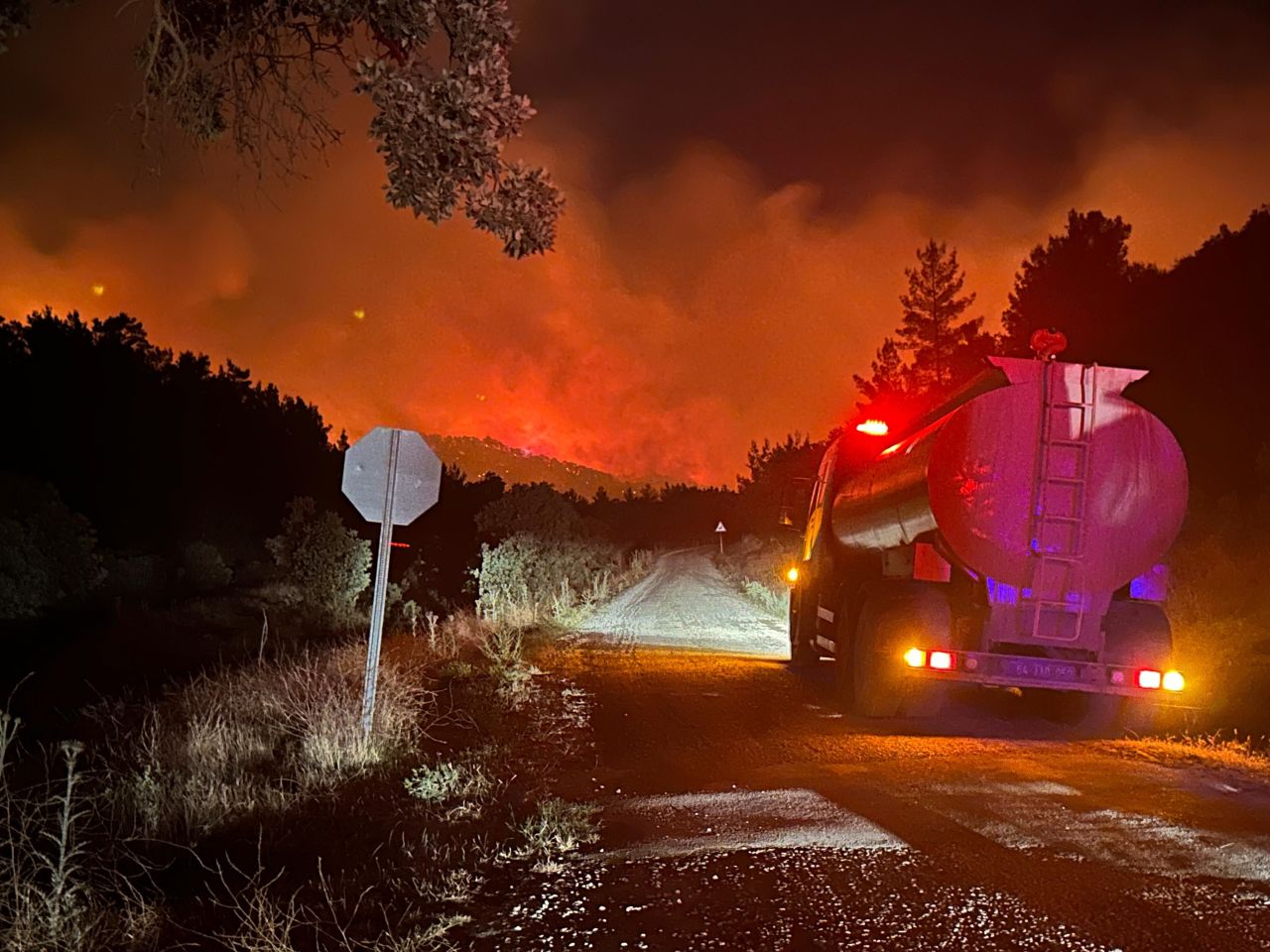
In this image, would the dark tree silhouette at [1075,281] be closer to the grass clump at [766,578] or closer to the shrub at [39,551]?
the grass clump at [766,578]

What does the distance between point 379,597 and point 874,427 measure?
7737 millimetres

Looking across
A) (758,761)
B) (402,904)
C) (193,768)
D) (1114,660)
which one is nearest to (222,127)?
(193,768)

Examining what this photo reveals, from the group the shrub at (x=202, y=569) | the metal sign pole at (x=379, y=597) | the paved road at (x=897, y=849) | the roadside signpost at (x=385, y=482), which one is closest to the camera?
the paved road at (x=897, y=849)

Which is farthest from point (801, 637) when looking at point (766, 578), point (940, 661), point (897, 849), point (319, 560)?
point (319, 560)

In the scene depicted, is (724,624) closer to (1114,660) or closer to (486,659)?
(486,659)

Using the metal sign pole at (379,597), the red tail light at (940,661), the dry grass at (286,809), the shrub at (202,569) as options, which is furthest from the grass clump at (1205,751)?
the shrub at (202,569)

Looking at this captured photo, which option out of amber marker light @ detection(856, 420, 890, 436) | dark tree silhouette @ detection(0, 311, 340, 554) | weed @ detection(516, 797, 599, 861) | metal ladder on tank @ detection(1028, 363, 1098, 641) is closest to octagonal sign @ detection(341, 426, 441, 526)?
weed @ detection(516, 797, 599, 861)

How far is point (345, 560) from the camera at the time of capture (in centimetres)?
2980

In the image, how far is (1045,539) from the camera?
27.8 feet

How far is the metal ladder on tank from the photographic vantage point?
8398mm

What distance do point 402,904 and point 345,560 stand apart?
26.9 m

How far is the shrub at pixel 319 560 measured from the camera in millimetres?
29031

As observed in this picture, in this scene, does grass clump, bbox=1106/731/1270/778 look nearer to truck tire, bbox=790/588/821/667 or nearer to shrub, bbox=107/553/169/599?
truck tire, bbox=790/588/821/667

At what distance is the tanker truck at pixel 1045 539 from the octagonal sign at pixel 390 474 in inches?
182
